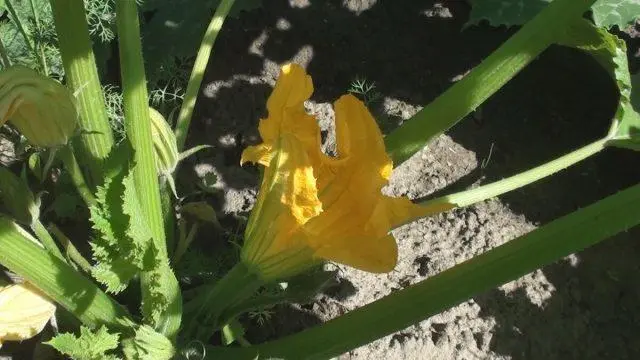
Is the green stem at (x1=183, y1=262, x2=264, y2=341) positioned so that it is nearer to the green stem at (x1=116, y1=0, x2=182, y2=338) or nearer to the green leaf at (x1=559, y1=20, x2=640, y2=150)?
the green stem at (x1=116, y1=0, x2=182, y2=338)

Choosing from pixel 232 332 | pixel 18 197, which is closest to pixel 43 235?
pixel 18 197

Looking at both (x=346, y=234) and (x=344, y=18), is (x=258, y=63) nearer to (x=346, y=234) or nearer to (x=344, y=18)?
(x=344, y=18)

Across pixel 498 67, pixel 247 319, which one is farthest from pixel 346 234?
pixel 247 319

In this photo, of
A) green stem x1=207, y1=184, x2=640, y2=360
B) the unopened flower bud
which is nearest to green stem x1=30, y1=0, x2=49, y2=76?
the unopened flower bud

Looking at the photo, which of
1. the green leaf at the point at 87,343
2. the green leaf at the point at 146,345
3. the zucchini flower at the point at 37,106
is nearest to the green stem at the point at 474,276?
the green leaf at the point at 146,345

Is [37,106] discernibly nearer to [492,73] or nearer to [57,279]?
[57,279]

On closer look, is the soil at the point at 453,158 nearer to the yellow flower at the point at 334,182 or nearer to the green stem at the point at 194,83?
the green stem at the point at 194,83
